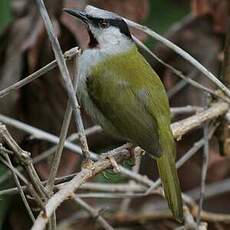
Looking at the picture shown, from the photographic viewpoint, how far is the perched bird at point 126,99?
10.6ft

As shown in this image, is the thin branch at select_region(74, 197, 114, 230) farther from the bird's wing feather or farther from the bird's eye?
the bird's eye

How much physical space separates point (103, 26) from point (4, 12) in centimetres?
148

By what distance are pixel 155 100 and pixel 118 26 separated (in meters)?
0.40

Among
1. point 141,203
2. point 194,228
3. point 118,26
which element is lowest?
point 141,203

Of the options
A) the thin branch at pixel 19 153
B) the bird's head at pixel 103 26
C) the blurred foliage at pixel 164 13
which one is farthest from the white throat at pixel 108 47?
the blurred foliage at pixel 164 13

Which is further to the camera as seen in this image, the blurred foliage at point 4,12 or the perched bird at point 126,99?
the blurred foliage at point 4,12

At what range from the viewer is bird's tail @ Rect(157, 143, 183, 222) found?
9.73ft

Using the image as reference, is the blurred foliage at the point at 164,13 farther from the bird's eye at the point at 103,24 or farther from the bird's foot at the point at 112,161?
the bird's foot at the point at 112,161

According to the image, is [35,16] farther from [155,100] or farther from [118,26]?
[155,100]

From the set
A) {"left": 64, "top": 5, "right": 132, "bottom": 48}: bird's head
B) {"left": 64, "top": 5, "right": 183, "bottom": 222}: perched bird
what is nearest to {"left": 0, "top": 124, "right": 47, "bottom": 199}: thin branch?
{"left": 64, "top": 5, "right": 183, "bottom": 222}: perched bird

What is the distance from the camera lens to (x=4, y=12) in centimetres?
478

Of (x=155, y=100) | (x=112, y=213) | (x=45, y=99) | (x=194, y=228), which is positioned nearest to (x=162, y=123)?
(x=155, y=100)

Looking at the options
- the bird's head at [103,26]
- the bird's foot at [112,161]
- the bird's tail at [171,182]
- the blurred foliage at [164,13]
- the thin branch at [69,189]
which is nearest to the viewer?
the thin branch at [69,189]

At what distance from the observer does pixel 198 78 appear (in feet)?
13.2
